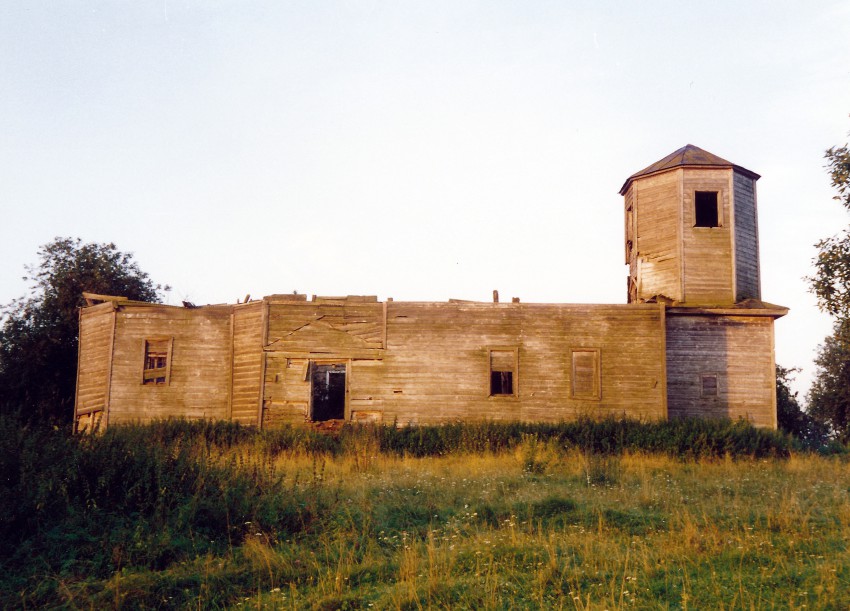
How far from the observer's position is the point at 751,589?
21.9ft

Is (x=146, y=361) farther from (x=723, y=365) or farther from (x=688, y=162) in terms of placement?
(x=688, y=162)

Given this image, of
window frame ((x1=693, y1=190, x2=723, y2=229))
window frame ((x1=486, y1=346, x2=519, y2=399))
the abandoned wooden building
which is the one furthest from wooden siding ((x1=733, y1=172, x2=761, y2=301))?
window frame ((x1=486, y1=346, x2=519, y2=399))

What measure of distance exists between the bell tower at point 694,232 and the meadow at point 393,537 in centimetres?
1125

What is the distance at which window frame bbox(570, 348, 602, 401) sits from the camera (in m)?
21.8

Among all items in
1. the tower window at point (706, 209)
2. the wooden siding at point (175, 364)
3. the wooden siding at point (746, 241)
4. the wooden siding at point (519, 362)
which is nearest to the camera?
the wooden siding at point (519, 362)

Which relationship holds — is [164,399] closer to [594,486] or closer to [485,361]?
[485,361]

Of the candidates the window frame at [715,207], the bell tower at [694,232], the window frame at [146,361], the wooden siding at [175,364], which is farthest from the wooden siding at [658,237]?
the window frame at [146,361]

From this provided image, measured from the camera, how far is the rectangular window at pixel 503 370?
2207 centimetres

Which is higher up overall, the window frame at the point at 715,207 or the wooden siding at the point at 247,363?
the window frame at the point at 715,207

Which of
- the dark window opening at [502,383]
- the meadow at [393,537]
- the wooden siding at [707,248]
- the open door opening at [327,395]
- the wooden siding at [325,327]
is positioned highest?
the wooden siding at [707,248]

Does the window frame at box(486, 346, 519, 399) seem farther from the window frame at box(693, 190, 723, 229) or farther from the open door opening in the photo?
the open door opening

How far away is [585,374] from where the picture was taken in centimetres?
2194

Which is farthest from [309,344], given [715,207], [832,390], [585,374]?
[832,390]

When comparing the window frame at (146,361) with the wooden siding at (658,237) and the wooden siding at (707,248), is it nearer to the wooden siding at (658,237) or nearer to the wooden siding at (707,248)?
the wooden siding at (658,237)
